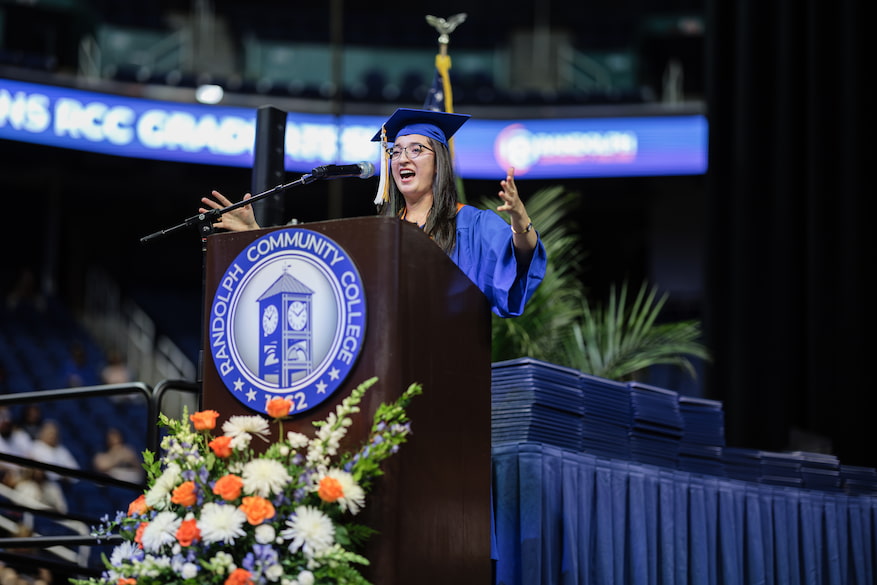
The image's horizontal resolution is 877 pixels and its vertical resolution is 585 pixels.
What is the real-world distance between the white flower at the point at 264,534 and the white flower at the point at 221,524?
3 centimetres

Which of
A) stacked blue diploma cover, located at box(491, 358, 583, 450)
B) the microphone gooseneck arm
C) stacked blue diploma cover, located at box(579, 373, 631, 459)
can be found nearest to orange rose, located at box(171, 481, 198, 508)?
the microphone gooseneck arm

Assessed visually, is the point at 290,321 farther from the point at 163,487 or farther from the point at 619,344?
the point at 619,344

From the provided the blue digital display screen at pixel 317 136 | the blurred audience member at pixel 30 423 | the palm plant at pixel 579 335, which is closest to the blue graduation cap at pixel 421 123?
the palm plant at pixel 579 335

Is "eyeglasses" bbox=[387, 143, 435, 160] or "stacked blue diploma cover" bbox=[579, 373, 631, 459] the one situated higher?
"eyeglasses" bbox=[387, 143, 435, 160]

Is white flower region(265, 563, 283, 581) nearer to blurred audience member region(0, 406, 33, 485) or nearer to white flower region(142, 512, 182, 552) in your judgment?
white flower region(142, 512, 182, 552)

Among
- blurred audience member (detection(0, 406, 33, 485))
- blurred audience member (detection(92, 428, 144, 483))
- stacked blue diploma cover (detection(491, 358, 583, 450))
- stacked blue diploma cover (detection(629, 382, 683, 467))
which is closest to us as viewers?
stacked blue diploma cover (detection(491, 358, 583, 450))

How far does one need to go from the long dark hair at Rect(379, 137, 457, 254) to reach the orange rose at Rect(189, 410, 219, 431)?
2.32ft

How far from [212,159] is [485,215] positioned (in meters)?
10.6

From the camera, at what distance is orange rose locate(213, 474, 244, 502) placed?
1.82 m

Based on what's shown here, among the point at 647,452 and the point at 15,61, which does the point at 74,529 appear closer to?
the point at 647,452

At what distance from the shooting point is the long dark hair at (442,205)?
247 centimetres

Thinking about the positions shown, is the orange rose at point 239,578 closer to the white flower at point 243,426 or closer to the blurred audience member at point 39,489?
the white flower at point 243,426

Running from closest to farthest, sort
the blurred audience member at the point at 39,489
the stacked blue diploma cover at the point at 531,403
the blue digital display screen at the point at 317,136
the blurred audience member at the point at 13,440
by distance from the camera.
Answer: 1. the stacked blue diploma cover at the point at 531,403
2. the blurred audience member at the point at 39,489
3. the blurred audience member at the point at 13,440
4. the blue digital display screen at the point at 317,136

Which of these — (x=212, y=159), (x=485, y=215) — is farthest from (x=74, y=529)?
(x=212, y=159)
